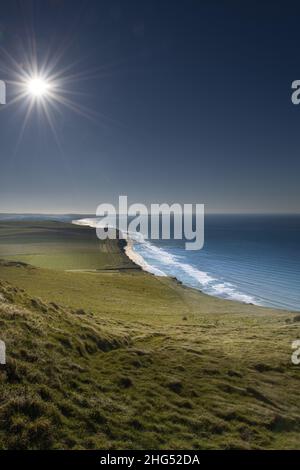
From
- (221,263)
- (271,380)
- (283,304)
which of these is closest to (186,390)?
(271,380)

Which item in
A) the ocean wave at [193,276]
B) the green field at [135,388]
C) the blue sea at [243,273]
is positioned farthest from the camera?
the ocean wave at [193,276]

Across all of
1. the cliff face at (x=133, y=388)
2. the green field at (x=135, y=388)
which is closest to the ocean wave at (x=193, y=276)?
the green field at (x=135, y=388)

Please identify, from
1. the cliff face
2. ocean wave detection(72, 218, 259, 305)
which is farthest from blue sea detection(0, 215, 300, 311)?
the cliff face

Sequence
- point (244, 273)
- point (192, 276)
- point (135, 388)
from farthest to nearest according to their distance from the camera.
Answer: point (244, 273) < point (192, 276) < point (135, 388)

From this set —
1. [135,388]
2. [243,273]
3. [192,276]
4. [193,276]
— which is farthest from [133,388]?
[243,273]

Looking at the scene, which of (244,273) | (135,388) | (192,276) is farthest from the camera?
(244,273)

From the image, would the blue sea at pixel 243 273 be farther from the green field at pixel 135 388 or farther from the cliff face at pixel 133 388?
the cliff face at pixel 133 388

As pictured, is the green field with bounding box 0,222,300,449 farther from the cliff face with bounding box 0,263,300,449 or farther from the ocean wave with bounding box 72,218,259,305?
the ocean wave with bounding box 72,218,259,305

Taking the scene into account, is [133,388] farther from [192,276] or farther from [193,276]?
[193,276]

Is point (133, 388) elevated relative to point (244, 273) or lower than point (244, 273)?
elevated

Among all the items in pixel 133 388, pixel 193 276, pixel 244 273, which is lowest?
pixel 193 276

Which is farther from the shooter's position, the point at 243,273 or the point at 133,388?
the point at 243,273

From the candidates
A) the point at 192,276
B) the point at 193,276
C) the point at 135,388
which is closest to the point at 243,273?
the point at 193,276

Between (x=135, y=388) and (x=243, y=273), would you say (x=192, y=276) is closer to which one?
(x=243, y=273)
